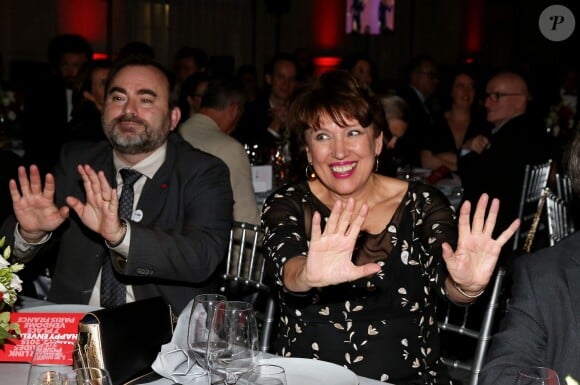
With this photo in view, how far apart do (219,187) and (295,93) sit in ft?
1.93

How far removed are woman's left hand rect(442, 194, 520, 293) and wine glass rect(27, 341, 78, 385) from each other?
3.17 ft

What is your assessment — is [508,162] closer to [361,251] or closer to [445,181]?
[445,181]

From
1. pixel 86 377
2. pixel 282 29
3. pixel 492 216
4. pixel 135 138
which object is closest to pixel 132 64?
pixel 135 138

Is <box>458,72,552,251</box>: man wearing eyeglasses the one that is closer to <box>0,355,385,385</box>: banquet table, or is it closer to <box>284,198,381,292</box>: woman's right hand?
<box>284,198,381,292</box>: woman's right hand

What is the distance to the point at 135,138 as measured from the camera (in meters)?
3.21

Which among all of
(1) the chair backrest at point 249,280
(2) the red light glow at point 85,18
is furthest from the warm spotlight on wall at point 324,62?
(1) the chair backrest at point 249,280

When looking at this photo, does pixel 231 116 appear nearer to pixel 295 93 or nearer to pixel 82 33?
pixel 295 93

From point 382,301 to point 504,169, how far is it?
3115 millimetres

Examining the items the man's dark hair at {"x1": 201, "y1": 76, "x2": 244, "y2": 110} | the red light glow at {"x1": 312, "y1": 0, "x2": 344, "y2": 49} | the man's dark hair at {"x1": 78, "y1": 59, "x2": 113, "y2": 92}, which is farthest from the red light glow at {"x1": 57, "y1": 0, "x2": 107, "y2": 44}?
the man's dark hair at {"x1": 201, "y1": 76, "x2": 244, "y2": 110}

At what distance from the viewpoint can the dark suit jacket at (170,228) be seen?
3.03 m

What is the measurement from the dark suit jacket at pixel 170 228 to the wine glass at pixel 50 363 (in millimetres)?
1095

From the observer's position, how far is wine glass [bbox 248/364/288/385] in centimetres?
167

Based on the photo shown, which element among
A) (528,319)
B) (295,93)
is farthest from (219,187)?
(528,319)

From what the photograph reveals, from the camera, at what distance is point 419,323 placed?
263cm
